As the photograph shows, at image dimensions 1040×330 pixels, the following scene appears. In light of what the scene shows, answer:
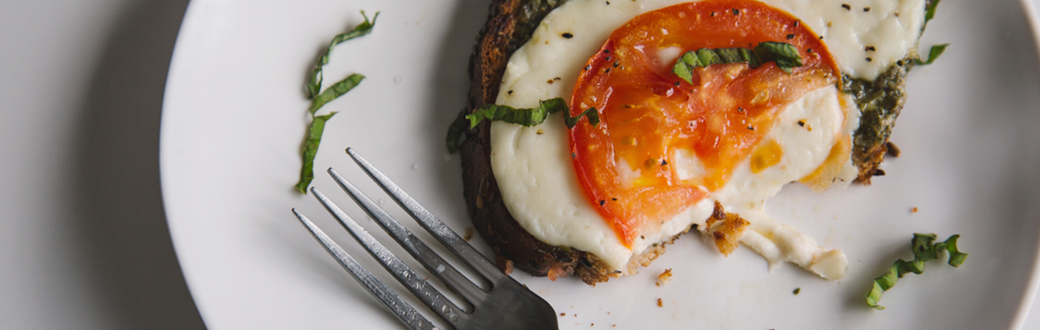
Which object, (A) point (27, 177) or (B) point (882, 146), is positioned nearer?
(B) point (882, 146)

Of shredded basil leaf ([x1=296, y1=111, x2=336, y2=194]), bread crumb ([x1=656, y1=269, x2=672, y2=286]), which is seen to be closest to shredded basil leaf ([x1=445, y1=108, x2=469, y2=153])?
shredded basil leaf ([x1=296, y1=111, x2=336, y2=194])

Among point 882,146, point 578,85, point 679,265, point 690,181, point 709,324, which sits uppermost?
point 578,85

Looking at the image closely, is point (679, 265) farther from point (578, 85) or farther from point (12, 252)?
point (12, 252)

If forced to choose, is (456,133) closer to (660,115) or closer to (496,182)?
(496,182)

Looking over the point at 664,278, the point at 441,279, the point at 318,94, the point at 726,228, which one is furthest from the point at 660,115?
the point at 318,94

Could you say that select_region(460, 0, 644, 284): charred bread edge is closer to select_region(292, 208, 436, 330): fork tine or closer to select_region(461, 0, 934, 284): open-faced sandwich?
select_region(461, 0, 934, 284): open-faced sandwich

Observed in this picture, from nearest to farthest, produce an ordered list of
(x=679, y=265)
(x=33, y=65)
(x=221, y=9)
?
(x=221, y=9), (x=679, y=265), (x=33, y=65)

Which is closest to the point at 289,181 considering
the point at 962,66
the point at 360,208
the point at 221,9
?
the point at 360,208
